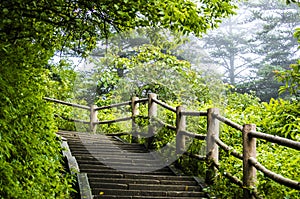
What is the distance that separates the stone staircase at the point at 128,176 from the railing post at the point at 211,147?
0.75 ft

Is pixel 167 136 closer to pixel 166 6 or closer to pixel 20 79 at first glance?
pixel 166 6

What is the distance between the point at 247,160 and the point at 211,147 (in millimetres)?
1197

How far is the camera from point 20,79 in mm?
3699

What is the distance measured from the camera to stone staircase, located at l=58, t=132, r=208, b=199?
5.71m

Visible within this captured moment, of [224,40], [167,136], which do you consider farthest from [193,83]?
[224,40]

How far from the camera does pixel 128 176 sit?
630cm

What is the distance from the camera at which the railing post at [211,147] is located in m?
6.27

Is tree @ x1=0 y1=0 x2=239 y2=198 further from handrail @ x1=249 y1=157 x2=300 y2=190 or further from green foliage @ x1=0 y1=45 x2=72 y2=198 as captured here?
handrail @ x1=249 y1=157 x2=300 y2=190

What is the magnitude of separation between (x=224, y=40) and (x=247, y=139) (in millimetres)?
19799

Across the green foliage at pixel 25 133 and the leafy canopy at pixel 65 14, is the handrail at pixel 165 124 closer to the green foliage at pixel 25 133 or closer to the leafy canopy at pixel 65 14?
the leafy canopy at pixel 65 14

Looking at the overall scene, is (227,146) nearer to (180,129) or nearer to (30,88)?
(180,129)

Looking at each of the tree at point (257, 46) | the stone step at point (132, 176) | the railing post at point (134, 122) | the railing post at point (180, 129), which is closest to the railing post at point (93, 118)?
the railing post at point (134, 122)

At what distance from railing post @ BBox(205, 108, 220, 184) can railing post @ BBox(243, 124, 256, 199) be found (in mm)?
940

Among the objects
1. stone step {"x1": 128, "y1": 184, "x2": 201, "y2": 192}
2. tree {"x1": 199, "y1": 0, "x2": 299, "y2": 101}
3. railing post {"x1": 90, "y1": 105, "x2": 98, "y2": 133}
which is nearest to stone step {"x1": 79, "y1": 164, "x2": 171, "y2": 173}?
stone step {"x1": 128, "y1": 184, "x2": 201, "y2": 192}
